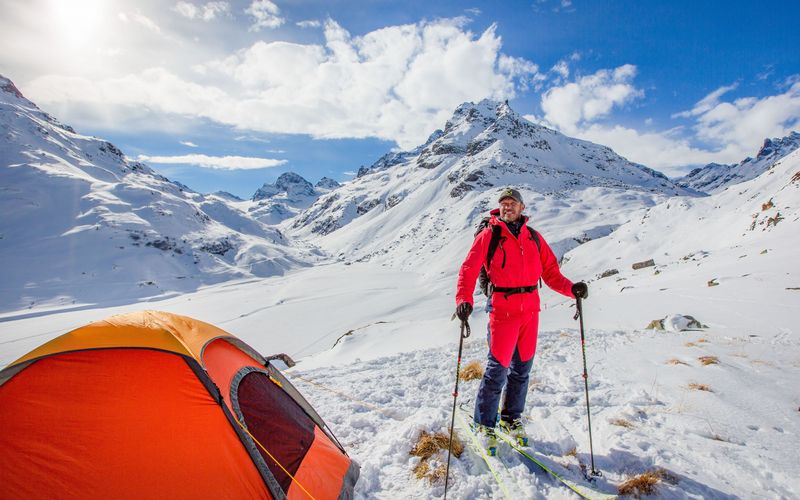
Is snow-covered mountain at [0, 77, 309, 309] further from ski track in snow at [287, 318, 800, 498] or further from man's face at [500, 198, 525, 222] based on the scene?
man's face at [500, 198, 525, 222]

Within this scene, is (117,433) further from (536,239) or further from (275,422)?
(536,239)

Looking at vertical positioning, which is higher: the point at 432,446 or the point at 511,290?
the point at 511,290

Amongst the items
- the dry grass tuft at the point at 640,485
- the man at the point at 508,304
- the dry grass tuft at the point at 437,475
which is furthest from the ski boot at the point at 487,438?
the dry grass tuft at the point at 640,485

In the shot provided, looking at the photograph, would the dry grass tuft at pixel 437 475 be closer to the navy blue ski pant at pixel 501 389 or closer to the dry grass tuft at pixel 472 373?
the navy blue ski pant at pixel 501 389

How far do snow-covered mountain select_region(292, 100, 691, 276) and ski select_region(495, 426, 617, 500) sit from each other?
5214cm

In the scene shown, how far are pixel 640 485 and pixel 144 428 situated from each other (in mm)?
4453

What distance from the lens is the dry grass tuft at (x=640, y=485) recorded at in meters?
3.13

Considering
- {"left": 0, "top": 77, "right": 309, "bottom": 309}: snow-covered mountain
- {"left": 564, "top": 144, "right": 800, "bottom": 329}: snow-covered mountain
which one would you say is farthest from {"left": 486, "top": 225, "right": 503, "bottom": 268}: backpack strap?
{"left": 0, "top": 77, "right": 309, "bottom": 309}: snow-covered mountain

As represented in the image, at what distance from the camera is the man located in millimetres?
3988

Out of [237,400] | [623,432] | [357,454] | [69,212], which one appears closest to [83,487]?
[237,400]

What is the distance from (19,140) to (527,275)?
19140 centimetres

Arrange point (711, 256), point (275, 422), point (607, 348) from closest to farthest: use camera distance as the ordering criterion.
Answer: point (275, 422)
point (607, 348)
point (711, 256)

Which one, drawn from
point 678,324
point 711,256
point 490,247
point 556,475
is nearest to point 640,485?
point 556,475

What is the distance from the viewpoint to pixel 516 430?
4.15 meters
